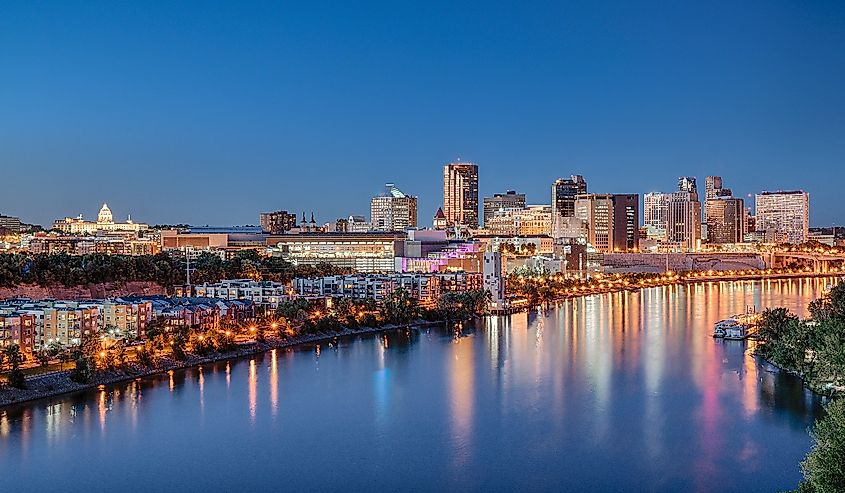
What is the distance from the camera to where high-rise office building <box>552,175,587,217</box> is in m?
31.3

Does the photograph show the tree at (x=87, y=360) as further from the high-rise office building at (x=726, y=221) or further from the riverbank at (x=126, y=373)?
the high-rise office building at (x=726, y=221)

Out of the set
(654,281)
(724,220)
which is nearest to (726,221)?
(724,220)

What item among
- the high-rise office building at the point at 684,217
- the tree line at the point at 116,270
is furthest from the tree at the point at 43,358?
the high-rise office building at the point at 684,217

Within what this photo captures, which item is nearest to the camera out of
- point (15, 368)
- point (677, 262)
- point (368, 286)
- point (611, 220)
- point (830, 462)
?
point (830, 462)

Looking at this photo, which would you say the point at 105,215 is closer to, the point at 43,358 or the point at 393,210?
the point at 393,210

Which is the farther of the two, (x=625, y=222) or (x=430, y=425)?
(x=625, y=222)

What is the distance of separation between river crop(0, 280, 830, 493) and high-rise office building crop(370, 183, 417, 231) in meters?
23.5

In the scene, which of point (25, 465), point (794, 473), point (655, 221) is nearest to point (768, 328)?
point (794, 473)

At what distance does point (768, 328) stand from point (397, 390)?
3.42 meters

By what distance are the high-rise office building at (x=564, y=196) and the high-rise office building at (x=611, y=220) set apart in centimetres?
290

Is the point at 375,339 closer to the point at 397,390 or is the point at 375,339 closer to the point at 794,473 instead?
Result: the point at 397,390

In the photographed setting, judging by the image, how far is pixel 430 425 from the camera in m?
5.67

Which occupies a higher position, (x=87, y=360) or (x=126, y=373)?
(x=87, y=360)

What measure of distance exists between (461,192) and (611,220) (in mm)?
9977
